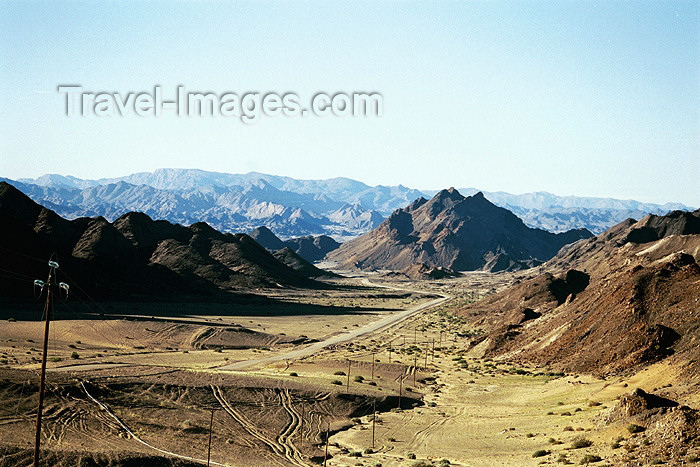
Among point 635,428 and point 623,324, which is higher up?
point 623,324

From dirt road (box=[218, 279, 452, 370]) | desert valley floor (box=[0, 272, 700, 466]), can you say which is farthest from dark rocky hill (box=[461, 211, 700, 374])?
dirt road (box=[218, 279, 452, 370])

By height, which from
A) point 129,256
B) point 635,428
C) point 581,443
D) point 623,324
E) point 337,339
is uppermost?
point 623,324

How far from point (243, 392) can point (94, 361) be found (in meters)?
16.6

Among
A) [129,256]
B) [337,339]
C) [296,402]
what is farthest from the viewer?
[129,256]

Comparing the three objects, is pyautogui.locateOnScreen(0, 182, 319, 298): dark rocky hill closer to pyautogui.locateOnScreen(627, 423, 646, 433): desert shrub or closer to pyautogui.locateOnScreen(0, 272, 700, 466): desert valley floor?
pyautogui.locateOnScreen(0, 272, 700, 466): desert valley floor

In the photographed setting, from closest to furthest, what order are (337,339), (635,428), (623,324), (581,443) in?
1. (635,428)
2. (581,443)
3. (623,324)
4. (337,339)

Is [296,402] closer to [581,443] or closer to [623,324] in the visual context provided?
[581,443]

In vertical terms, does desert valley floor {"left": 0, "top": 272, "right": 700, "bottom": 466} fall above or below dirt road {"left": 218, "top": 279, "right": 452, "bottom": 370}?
above

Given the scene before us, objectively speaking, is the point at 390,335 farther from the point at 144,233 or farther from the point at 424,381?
A: the point at 144,233

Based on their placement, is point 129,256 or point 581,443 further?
point 129,256

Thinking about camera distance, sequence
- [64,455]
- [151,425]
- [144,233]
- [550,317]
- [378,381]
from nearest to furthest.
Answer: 1. [64,455]
2. [151,425]
3. [378,381]
4. [550,317]
5. [144,233]

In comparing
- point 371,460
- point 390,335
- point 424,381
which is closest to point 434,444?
point 371,460

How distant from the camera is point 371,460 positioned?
33.9 m

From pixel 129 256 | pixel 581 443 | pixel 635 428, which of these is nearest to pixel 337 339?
pixel 581 443
